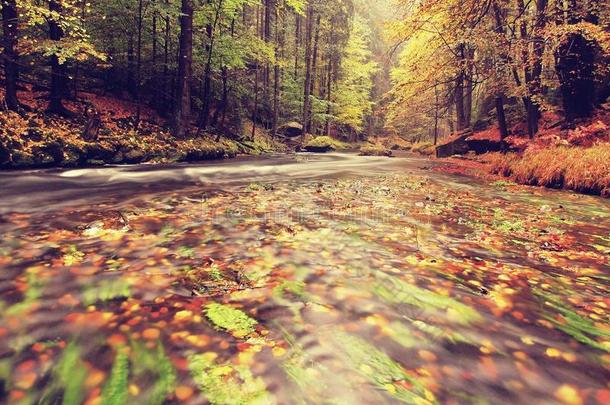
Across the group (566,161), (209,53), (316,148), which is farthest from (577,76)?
(316,148)

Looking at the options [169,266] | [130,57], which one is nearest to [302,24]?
[130,57]

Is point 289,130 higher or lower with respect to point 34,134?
higher

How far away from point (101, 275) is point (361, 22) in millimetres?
44457

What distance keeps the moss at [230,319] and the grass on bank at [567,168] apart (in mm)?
9129

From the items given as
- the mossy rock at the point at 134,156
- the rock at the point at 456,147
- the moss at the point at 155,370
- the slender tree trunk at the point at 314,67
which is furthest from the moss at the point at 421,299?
the slender tree trunk at the point at 314,67

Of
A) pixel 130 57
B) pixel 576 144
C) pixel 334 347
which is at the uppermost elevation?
pixel 130 57

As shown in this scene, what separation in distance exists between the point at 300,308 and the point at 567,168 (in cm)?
966

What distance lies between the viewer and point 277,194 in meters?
8.22

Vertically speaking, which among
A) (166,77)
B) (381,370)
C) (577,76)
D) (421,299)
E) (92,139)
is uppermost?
(166,77)

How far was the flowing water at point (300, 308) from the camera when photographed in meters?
2.03

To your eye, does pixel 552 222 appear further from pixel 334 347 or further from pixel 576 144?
pixel 576 144

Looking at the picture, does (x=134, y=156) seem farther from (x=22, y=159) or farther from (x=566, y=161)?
(x=566, y=161)

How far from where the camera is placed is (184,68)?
51.2 ft

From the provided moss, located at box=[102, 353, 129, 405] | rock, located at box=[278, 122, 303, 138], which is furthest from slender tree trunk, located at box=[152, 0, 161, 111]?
moss, located at box=[102, 353, 129, 405]
